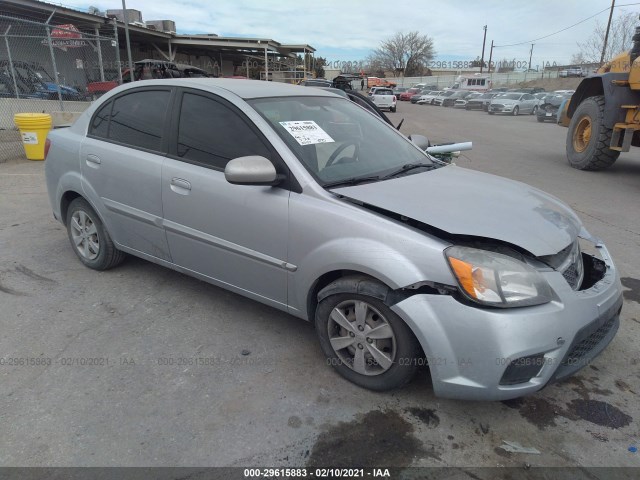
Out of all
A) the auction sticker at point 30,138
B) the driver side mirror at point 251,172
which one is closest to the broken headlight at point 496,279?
the driver side mirror at point 251,172

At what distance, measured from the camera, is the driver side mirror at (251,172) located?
2598 millimetres

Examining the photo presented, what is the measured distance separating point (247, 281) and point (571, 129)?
9.75 metres

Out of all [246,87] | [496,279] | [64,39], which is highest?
[64,39]

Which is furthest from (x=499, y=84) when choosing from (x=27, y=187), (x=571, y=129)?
(x=27, y=187)

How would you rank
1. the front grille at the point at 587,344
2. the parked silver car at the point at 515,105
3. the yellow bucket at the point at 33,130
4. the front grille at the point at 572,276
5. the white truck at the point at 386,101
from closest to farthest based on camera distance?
the front grille at the point at 587,344, the front grille at the point at 572,276, the yellow bucket at the point at 33,130, the white truck at the point at 386,101, the parked silver car at the point at 515,105

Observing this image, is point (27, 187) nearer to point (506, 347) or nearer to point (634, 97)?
point (506, 347)

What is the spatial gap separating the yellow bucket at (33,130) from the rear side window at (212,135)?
722 cm

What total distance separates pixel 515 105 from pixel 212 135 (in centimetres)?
3148

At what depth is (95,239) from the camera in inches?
157

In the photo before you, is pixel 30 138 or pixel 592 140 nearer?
pixel 30 138

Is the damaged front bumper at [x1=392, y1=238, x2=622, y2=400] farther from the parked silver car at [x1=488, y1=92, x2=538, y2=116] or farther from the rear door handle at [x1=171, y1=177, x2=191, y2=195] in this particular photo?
the parked silver car at [x1=488, y1=92, x2=538, y2=116]

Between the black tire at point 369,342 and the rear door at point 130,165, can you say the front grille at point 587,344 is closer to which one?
the black tire at point 369,342

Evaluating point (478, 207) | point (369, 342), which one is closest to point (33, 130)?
Answer: point (369, 342)

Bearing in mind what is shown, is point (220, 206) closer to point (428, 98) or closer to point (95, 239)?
point (95, 239)
